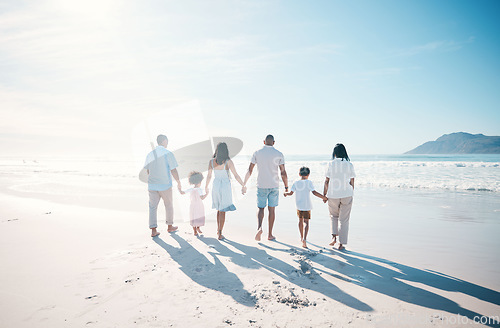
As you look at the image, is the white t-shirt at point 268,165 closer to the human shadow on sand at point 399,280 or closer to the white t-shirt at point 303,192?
the white t-shirt at point 303,192

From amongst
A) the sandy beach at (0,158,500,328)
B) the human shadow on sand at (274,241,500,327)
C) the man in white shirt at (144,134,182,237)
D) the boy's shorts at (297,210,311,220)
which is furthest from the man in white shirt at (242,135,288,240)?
the man in white shirt at (144,134,182,237)

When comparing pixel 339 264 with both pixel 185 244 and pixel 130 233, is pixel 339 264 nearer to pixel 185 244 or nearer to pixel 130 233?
pixel 185 244

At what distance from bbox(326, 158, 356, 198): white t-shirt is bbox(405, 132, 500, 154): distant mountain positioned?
160m

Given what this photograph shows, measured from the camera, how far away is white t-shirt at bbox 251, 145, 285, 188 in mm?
6191

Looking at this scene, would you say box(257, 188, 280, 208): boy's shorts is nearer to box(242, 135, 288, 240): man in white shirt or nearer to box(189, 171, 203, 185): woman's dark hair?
box(242, 135, 288, 240): man in white shirt

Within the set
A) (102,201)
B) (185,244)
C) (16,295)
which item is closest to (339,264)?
(185,244)

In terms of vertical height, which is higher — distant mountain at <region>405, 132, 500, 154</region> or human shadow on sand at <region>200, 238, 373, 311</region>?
distant mountain at <region>405, 132, 500, 154</region>

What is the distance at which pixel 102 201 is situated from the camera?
424 inches

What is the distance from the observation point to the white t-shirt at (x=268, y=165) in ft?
20.3

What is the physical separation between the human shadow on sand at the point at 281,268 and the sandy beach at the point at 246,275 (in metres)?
0.02

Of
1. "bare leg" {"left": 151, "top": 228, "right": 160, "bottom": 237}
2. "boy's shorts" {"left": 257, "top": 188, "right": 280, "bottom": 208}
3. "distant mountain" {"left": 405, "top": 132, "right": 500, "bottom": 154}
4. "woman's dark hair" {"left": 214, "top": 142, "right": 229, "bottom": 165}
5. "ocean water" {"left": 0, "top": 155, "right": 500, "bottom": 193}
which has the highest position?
"distant mountain" {"left": 405, "top": 132, "right": 500, "bottom": 154}

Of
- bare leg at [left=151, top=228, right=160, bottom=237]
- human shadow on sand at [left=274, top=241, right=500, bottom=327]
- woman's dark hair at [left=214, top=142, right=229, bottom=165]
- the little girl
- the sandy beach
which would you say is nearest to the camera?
the sandy beach

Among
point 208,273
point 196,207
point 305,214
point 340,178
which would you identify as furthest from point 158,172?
point 340,178

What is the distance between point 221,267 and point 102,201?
28.0ft
